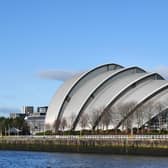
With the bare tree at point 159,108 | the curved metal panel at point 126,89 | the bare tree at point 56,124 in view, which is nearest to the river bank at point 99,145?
the bare tree at point 56,124

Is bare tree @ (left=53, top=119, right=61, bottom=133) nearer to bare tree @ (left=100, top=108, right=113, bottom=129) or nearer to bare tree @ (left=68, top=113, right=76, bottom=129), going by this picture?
bare tree @ (left=68, top=113, right=76, bottom=129)

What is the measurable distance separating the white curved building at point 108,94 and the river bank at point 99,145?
37.4 ft

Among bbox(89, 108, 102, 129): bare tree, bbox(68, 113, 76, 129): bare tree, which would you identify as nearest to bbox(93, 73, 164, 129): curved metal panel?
bbox(89, 108, 102, 129): bare tree

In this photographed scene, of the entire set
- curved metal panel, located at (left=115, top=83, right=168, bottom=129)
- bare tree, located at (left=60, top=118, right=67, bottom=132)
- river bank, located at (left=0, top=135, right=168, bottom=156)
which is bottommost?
river bank, located at (left=0, top=135, right=168, bottom=156)

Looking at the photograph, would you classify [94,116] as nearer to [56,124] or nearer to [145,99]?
[145,99]

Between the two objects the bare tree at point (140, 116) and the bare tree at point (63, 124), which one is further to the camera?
the bare tree at point (63, 124)

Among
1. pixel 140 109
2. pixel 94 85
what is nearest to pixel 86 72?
pixel 94 85

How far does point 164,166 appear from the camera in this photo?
35.8 meters

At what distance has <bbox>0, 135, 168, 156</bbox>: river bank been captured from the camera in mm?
47594

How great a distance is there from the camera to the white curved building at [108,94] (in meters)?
74.2

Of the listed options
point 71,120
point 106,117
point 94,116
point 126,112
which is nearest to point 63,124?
point 71,120

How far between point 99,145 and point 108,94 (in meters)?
25.1

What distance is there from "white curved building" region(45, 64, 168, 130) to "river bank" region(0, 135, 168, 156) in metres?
11.4

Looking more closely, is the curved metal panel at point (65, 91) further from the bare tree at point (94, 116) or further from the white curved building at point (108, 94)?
the bare tree at point (94, 116)
